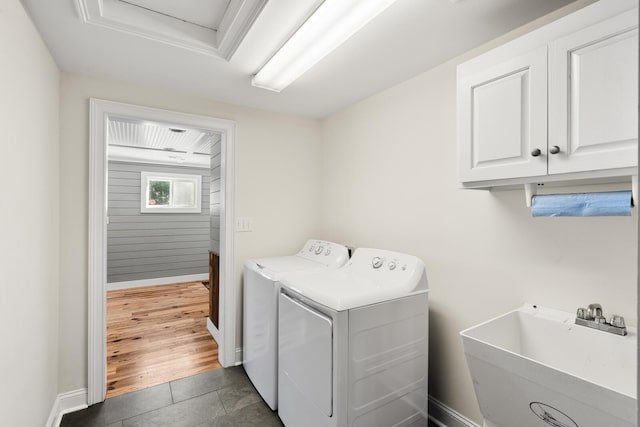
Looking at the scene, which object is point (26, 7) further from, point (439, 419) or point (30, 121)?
point (439, 419)

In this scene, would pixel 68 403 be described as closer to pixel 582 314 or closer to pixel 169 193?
pixel 582 314

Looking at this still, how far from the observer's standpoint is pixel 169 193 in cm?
573

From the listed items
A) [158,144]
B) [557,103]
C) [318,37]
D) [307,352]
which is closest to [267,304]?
[307,352]

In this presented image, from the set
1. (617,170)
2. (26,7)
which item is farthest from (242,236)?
(617,170)

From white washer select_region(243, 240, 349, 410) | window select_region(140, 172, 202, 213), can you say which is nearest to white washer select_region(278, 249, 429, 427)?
white washer select_region(243, 240, 349, 410)

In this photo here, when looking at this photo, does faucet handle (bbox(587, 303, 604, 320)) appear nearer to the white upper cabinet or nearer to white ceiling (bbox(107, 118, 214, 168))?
the white upper cabinet

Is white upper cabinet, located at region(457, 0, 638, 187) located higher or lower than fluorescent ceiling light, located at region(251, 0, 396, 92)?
lower

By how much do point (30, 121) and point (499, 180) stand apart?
89.6 inches

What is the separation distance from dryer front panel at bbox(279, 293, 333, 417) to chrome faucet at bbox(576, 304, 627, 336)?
3.52 feet

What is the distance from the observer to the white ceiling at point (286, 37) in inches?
55.4

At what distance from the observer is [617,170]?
1010 millimetres

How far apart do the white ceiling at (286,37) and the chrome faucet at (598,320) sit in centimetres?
136

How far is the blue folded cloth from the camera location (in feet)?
3.56

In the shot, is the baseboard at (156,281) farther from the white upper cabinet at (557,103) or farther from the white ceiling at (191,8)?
the white upper cabinet at (557,103)
